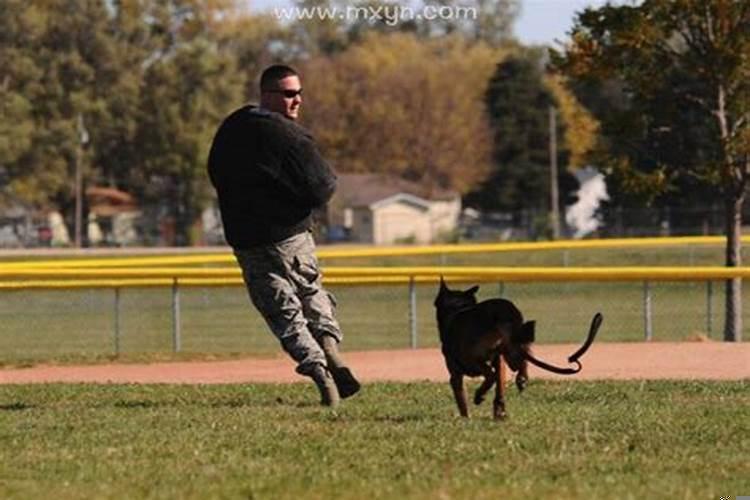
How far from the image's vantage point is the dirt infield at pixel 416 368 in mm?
14957

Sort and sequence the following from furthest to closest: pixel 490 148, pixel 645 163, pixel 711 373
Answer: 1. pixel 490 148
2. pixel 645 163
3. pixel 711 373

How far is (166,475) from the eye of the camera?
797cm

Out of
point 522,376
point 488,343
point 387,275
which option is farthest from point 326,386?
point 387,275

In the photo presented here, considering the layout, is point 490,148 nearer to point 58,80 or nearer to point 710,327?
point 58,80

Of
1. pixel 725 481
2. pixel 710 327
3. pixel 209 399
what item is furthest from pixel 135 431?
pixel 710 327

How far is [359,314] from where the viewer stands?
29.7m

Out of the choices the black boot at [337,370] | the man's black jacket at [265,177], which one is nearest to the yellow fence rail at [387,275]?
the black boot at [337,370]

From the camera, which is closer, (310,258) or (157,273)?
(310,258)

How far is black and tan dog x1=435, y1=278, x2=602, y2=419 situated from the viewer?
397 inches

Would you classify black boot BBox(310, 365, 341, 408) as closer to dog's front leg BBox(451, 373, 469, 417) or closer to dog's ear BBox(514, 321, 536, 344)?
dog's front leg BBox(451, 373, 469, 417)

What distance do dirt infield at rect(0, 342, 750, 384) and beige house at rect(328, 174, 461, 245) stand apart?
57.1 meters

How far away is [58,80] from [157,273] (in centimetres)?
4924

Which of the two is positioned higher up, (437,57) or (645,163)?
(437,57)

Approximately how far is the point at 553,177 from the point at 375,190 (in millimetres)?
8630
